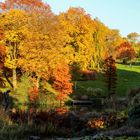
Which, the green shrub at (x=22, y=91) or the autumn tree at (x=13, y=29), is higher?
the autumn tree at (x=13, y=29)

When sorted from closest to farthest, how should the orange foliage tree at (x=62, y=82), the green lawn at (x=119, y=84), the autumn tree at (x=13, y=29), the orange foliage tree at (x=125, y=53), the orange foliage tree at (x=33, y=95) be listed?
the orange foliage tree at (x=33, y=95), the orange foliage tree at (x=62, y=82), the autumn tree at (x=13, y=29), the green lawn at (x=119, y=84), the orange foliage tree at (x=125, y=53)

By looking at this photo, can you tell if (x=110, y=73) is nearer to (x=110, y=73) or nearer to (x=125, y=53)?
(x=110, y=73)

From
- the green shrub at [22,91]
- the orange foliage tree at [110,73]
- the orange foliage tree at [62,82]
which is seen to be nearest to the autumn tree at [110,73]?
the orange foliage tree at [110,73]

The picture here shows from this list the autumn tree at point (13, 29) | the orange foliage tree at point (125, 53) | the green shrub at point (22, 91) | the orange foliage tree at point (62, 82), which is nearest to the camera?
the green shrub at point (22, 91)

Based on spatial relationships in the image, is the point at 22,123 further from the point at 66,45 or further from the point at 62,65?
the point at 66,45

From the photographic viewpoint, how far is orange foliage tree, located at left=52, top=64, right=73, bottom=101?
50.8 meters

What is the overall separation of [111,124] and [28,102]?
1105 inches

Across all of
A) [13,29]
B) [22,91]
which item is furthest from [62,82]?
[13,29]

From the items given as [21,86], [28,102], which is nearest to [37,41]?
[21,86]

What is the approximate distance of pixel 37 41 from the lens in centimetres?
5400

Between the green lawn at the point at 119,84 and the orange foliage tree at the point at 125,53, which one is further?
the orange foliage tree at the point at 125,53

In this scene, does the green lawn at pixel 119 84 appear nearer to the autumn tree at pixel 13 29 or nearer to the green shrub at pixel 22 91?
the green shrub at pixel 22 91

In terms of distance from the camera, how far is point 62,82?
168 ft

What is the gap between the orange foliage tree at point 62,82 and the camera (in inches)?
1998
